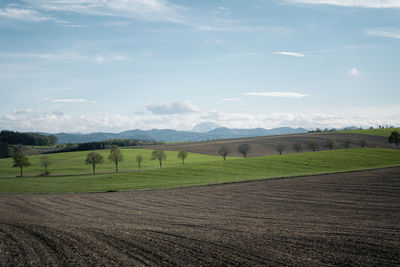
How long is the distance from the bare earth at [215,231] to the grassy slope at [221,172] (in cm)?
1752

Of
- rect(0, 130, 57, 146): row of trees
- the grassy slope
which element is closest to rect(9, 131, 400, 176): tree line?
the grassy slope

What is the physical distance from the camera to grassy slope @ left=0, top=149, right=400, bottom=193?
4866cm

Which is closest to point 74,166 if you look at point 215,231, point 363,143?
point 215,231

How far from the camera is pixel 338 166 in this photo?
195 ft

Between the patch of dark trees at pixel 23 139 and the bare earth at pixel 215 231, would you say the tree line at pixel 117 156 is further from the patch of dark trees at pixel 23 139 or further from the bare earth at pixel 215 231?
the patch of dark trees at pixel 23 139

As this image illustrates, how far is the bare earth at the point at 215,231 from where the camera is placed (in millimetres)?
13031

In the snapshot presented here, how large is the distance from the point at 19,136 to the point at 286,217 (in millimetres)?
201491

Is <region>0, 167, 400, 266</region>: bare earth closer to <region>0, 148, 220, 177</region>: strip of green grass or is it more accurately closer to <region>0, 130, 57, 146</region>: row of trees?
<region>0, 148, 220, 177</region>: strip of green grass

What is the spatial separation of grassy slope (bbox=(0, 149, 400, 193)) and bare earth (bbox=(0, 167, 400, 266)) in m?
17.5

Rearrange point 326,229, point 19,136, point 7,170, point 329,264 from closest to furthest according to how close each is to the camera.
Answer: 1. point 329,264
2. point 326,229
3. point 7,170
4. point 19,136

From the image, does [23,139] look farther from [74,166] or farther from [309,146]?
[309,146]

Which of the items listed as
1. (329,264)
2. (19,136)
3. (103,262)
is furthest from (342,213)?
(19,136)

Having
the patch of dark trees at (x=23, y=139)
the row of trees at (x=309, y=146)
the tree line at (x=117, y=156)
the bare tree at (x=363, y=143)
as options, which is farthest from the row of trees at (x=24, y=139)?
the bare tree at (x=363, y=143)

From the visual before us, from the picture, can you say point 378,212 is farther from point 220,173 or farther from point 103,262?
point 220,173
